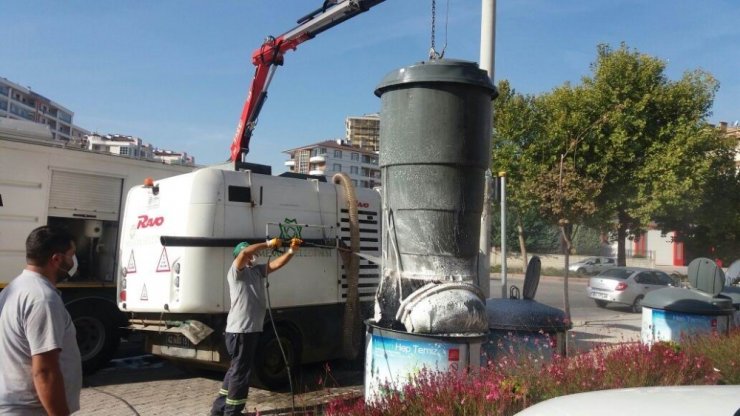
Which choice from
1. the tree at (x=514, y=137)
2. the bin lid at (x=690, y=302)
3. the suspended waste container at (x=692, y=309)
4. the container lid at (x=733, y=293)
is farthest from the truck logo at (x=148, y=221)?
the tree at (x=514, y=137)

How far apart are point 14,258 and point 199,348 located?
320cm

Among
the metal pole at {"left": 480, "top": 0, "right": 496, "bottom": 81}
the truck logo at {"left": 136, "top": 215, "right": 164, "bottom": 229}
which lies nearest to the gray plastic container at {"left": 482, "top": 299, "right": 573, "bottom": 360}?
the metal pole at {"left": 480, "top": 0, "right": 496, "bottom": 81}

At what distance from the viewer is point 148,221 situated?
7.52 meters

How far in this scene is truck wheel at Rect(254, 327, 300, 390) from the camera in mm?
7199

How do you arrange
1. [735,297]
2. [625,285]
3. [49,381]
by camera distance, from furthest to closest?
1. [625,285]
2. [735,297]
3. [49,381]

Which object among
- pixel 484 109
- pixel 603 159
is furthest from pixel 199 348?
pixel 603 159

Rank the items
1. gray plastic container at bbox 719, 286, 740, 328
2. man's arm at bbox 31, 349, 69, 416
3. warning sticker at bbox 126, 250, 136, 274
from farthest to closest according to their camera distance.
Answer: gray plastic container at bbox 719, 286, 740, 328 < warning sticker at bbox 126, 250, 136, 274 < man's arm at bbox 31, 349, 69, 416

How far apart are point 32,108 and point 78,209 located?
15606cm

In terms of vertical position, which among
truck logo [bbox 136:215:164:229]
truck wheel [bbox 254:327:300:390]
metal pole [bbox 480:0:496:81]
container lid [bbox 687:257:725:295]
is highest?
metal pole [bbox 480:0:496:81]

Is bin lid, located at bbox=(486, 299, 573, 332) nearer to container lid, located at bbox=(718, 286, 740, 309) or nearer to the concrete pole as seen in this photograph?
the concrete pole

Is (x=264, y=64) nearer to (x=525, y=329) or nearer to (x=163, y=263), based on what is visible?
(x=163, y=263)

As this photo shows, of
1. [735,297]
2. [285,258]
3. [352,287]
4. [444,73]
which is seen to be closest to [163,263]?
[285,258]

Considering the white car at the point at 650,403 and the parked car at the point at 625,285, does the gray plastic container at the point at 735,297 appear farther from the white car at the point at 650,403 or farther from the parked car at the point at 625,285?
the parked car at the point at 625,285

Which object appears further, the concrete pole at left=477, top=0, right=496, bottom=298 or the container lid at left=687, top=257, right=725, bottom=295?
the concrete pole at left=477, top=0, right=496, bottom=298
